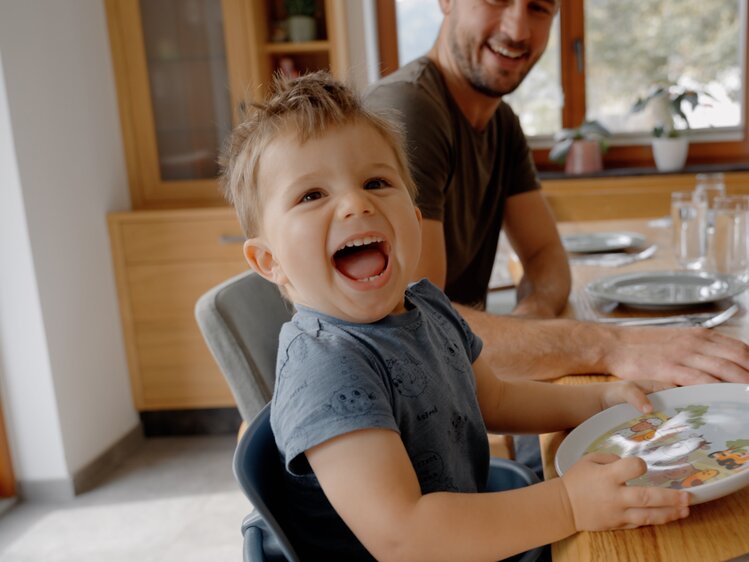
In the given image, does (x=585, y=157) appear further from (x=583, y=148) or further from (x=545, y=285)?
(x=545, y=285)

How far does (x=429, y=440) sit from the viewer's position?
86cm

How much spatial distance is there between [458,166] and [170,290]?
1.82 m

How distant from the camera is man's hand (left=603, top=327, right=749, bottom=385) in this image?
0.95 metres

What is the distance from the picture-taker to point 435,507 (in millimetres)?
718

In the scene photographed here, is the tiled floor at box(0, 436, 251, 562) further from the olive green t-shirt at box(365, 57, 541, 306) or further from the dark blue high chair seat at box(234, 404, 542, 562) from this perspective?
the dark blue high chair seat at box(234, 404, 542, 562)

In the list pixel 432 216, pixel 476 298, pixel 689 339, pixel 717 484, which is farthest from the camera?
pixel 476 298

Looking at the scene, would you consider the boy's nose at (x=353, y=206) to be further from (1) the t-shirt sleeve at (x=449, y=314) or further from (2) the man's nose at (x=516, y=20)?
(2) the man's nose at (x=516, y=20)

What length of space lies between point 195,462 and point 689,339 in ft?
7.89

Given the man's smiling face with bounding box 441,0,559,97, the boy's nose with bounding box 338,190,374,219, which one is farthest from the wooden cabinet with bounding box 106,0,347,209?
the boy's nose with bounding box 338,190,374,219

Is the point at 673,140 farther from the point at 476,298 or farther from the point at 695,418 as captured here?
the point at 695,418

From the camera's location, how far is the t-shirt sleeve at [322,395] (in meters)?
0.73

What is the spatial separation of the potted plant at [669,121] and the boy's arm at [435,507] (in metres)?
3.02

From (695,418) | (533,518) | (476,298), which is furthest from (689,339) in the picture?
(476,298)

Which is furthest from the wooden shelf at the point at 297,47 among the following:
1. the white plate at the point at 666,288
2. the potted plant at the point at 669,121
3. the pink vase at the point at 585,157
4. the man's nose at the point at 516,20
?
the white plate at the point at 666,288
